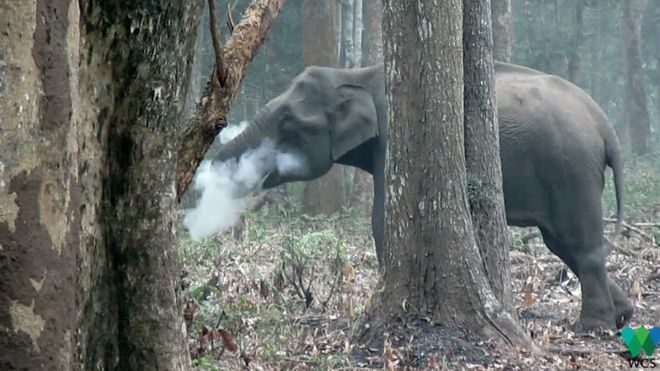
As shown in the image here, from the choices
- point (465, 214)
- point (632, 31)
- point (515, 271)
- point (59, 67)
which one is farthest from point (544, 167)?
point (632, 31)

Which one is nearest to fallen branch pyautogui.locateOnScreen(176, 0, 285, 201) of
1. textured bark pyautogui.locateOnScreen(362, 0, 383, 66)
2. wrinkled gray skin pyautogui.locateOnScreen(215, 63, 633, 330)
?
wrinkled gray skin pyautogui.locateOnScreen(215, 63, 633, 330)

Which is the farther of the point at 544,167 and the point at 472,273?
the point at 544,167

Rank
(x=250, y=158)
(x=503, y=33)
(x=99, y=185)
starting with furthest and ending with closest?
(x=503, y=33) → (x=250, y=158) → (x=99, y=185)

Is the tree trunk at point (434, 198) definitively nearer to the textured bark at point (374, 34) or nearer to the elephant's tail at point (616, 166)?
the elephant's tail at point (616, 166)

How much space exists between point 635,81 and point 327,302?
28260 mm

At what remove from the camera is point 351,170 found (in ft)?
68.1

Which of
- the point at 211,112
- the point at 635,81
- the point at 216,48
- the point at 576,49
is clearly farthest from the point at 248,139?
the point at 635,81

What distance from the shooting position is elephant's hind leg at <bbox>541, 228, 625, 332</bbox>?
9.58m

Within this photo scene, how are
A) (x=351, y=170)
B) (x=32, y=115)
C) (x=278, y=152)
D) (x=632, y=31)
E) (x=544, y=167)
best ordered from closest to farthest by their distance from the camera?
(x=32, y=115) → (x=544, y=167) → (x=278, y=152) → (x=351, y=170) → (x=632, y=31)

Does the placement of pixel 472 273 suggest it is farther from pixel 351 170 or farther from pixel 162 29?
pixel 351 170

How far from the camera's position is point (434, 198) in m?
7.15

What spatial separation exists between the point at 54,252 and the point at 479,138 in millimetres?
5111

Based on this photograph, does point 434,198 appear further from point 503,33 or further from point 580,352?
point 503,33

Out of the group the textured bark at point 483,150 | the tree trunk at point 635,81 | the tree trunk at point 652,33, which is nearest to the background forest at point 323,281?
the textured bark at point 483,150
